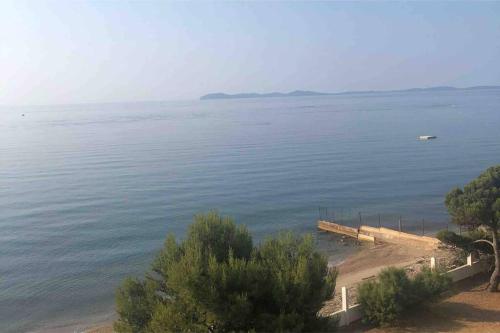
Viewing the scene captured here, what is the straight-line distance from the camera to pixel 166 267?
45.9ft

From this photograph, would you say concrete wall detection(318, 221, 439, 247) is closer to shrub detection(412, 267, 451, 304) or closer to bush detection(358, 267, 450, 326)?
shrub detection(412, 267, 451, 304)

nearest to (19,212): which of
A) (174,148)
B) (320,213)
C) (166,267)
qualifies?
(320,213)

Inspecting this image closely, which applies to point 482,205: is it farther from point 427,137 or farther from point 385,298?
point 427,137

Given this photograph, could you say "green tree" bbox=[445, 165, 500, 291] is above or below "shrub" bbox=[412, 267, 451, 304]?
above

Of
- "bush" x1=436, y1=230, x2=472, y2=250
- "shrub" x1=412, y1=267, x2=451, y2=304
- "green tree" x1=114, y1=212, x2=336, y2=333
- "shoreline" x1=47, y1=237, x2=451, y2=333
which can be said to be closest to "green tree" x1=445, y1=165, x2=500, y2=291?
"bush" x1=436, y1=230, x2=472, y2=250

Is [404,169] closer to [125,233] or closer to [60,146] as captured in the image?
[125,233]

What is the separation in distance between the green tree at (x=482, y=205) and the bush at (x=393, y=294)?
283 cm

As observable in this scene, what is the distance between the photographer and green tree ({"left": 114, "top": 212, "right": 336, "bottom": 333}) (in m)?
11.4

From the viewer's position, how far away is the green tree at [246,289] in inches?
448

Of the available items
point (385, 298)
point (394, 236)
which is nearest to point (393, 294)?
point (385, 298)

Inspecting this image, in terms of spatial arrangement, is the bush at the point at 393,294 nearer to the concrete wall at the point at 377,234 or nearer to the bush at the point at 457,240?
the bush at the point at 457,240

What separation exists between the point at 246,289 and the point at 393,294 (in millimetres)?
7517

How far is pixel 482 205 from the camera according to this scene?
62.6ft

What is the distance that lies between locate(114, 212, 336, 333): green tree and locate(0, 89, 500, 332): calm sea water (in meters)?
15.6
